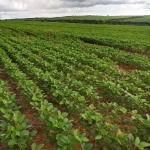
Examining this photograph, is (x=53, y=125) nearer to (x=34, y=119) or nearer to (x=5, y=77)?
(x=34, y=119)

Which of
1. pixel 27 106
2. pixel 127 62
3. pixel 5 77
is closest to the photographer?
pixel 27 106

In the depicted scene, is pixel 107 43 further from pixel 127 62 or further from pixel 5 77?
pixel 5 77

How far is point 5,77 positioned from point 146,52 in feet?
37.9

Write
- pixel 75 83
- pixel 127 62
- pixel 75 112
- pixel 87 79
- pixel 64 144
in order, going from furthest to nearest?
pixel 127 62, pixel 87 79, pixel 75 83, pixel 75 112, pixel 64 144

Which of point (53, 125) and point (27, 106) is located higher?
point (53, 125)

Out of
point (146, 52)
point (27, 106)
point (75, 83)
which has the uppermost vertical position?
point (75, 83)

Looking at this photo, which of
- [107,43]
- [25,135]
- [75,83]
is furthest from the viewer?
[107,43]

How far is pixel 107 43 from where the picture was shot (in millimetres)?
19141

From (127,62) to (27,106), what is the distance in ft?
24.3

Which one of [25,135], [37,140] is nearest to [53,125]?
[25,135]

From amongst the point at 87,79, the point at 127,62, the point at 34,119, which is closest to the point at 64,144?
the point at 34,119

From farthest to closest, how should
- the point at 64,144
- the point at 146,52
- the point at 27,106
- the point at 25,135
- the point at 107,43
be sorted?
the point at 107,43 < the point at 146,52 < the point at 27,106 < the point at 25,135 < the point at 64,144

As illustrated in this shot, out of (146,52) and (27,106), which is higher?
(27,106)

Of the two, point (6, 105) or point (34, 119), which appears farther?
point (34, 119)
